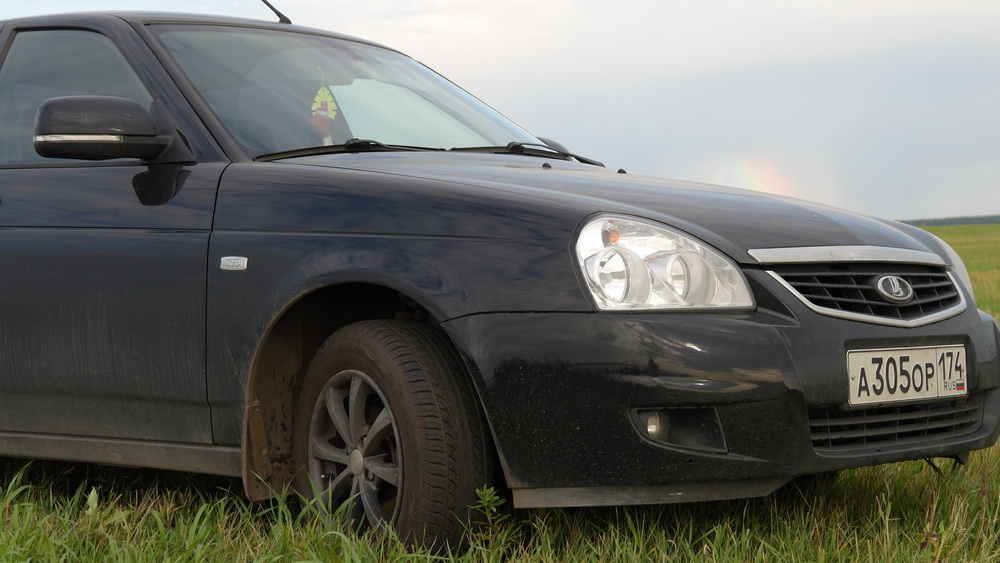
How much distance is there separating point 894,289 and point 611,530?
953mm

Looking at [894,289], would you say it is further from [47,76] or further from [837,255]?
[47,76]

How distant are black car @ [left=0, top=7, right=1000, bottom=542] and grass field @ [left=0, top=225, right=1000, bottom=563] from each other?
5.8 inches

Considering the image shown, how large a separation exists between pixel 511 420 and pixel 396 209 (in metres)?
0.62

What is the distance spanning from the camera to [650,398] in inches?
104

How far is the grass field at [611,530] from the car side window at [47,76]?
1171 millimetres

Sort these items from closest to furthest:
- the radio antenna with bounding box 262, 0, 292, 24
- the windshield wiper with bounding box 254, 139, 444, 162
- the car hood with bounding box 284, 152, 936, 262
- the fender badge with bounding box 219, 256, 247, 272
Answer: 1. the car hood with bounding box 284, 152, 936, 262
2. the fender badge with bounding box 219, 256, 247, 272
3. the windshield wiper with bounding box 254, 139, 444, 162
4. the radio antenna with bounding box 262, 0, 292, 24

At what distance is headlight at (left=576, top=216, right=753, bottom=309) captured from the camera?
273 cm

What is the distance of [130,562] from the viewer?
277 centimetres

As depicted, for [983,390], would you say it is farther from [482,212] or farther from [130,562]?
[130,562]

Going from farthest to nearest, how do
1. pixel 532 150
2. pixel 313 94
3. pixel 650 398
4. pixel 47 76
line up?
pixel 532 150 < pixel 47 76 < pixel 313 94 < pixel 650 398

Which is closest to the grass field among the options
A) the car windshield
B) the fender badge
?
the fender badge

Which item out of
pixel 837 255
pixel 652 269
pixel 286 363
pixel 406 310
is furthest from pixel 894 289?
pixel 286 363

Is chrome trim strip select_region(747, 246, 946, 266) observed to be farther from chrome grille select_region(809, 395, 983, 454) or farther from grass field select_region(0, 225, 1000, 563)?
grass field select_region(0, 225, 1000, 563)

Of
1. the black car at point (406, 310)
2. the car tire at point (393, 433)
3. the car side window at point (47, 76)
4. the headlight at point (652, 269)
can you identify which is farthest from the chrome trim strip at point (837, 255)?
the car side window at point (47, 76)
